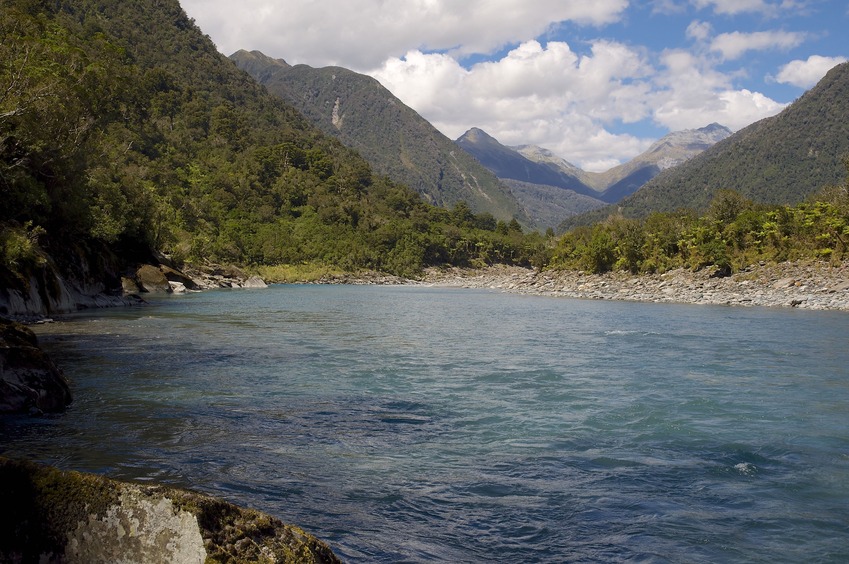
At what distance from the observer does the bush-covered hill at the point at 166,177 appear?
3759 cm

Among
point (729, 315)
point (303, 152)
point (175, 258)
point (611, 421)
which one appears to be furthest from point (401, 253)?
point (611, 421)

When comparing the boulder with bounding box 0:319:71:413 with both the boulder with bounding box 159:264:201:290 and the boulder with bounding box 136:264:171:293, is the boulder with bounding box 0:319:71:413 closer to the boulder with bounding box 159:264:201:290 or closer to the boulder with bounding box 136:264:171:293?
the boulder with bounding box 136:264:171:293

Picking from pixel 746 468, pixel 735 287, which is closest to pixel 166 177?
pixel 735 287

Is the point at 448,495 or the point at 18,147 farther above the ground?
the point at 18,147

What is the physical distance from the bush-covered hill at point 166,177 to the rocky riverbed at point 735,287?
5164cm

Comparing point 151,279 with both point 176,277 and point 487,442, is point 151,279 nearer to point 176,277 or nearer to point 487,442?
point 176,277

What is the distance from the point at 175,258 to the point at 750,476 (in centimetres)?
7907

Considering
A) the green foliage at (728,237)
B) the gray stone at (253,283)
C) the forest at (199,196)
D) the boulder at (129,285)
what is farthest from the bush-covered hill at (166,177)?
the green foliage at (728,237)

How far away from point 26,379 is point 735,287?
203ft

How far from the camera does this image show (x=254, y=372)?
18547 millimetres

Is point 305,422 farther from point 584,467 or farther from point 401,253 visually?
point 401,253

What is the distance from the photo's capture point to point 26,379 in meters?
12.3

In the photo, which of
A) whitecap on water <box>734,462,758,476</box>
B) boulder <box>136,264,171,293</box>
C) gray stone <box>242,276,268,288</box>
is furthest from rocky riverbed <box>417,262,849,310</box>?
boulder <box>136,264,171,293</box>

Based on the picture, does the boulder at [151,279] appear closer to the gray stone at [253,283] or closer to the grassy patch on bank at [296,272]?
the gray stone at [253,283]
